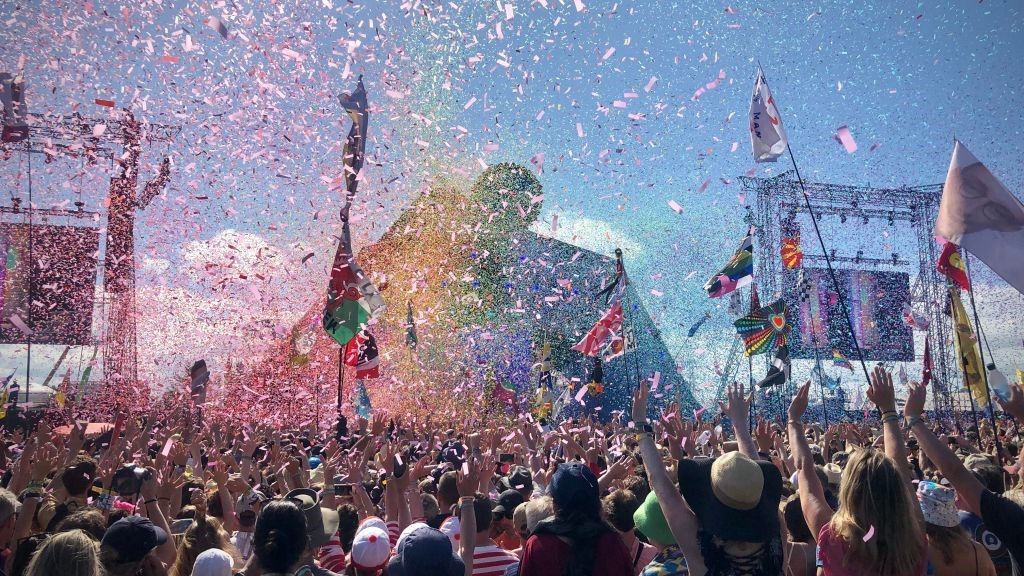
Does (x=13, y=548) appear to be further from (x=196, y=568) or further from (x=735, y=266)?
(x=735, y=266)

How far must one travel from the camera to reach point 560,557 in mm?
3096

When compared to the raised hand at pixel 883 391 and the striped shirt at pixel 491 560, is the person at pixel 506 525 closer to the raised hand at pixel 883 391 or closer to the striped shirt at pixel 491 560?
the striped shirt at pixel 491 560

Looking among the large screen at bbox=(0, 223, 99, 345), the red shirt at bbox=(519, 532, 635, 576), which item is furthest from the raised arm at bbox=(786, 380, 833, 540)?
the large screen at bbox=(0, 223, 99, 345)

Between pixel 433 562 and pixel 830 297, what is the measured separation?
40.3 meters

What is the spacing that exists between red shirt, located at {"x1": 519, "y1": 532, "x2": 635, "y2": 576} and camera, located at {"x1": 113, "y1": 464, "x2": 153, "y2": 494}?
3108 mm

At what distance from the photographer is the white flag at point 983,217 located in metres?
4.93

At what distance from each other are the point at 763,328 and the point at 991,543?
781 inches

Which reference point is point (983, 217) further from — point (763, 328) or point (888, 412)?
point (763, 328)

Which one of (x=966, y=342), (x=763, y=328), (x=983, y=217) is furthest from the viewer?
(x=763, y=328)

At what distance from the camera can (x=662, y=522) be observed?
3410mm

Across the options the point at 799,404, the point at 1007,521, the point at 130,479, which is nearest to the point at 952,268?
the point at 799,404

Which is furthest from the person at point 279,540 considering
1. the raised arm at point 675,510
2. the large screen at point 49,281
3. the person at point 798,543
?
the large screen at point 49,281

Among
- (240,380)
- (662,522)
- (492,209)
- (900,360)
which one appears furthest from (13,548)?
(900,360)

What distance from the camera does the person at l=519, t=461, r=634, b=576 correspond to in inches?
121
